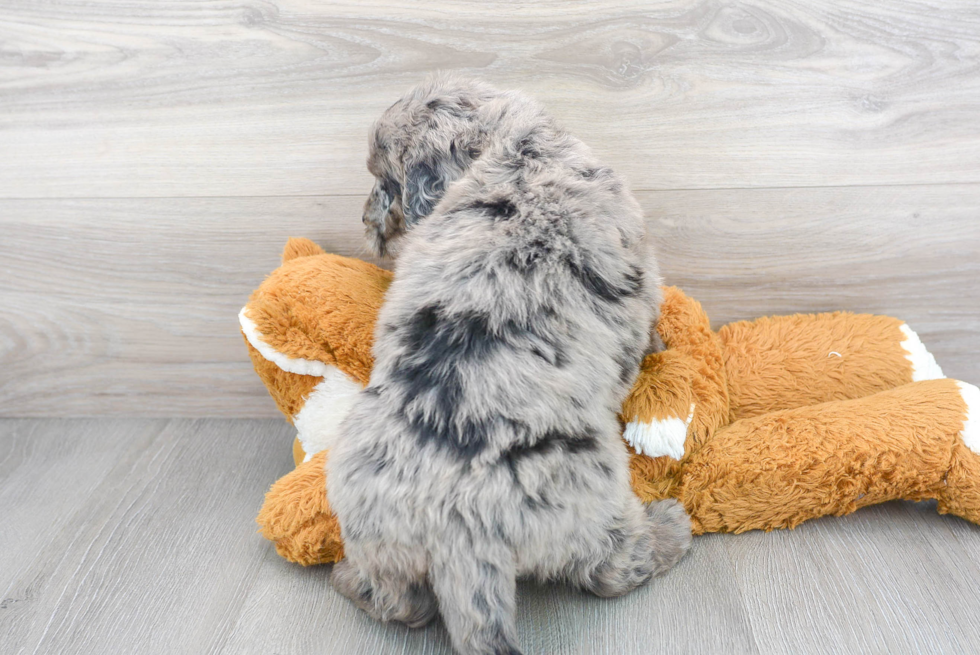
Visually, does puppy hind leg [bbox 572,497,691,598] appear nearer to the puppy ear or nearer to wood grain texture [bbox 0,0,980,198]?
the puppy ear

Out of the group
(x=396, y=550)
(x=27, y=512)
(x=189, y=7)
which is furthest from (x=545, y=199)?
(x=27, y=512)

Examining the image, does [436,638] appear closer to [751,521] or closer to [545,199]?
[751,521]

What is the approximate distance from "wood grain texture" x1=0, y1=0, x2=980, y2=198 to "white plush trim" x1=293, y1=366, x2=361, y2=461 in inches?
21.8

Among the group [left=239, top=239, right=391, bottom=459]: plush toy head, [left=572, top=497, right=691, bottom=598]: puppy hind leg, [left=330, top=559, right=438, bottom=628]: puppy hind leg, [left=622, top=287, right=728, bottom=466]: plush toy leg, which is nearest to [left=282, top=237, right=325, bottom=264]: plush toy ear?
[left=239, top=239, right=391, bottom=459]: plush toy head

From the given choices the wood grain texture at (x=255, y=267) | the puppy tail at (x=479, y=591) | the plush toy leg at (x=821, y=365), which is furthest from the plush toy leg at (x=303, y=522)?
the plush toy leg at (x=821, y=365)

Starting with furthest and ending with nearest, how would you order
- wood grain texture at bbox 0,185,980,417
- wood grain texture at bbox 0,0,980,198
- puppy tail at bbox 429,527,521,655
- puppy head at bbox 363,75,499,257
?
wood grain texture at bbox 0,185,980,417, wood grain texture at bbox 0,0,980,198, puppy head at bbox 363,75,499,257, puppy tail at bbox 429,527,521,655

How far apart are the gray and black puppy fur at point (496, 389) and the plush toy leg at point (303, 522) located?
0.08m

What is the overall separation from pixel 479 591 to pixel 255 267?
1.20 metres

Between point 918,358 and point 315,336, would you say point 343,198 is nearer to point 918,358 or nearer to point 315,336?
point 315,336

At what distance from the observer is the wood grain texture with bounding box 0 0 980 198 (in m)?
1.69

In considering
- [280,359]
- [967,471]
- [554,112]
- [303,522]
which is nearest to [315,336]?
[280,359]

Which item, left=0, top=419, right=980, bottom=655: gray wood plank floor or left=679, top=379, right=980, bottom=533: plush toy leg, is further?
left=679, top=379, right=980, bottom=533: plush toy leg

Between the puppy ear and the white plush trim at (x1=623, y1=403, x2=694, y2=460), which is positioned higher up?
the puppy ear

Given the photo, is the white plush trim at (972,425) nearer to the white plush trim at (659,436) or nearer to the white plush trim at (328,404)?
the white plush trim at (659,436)
